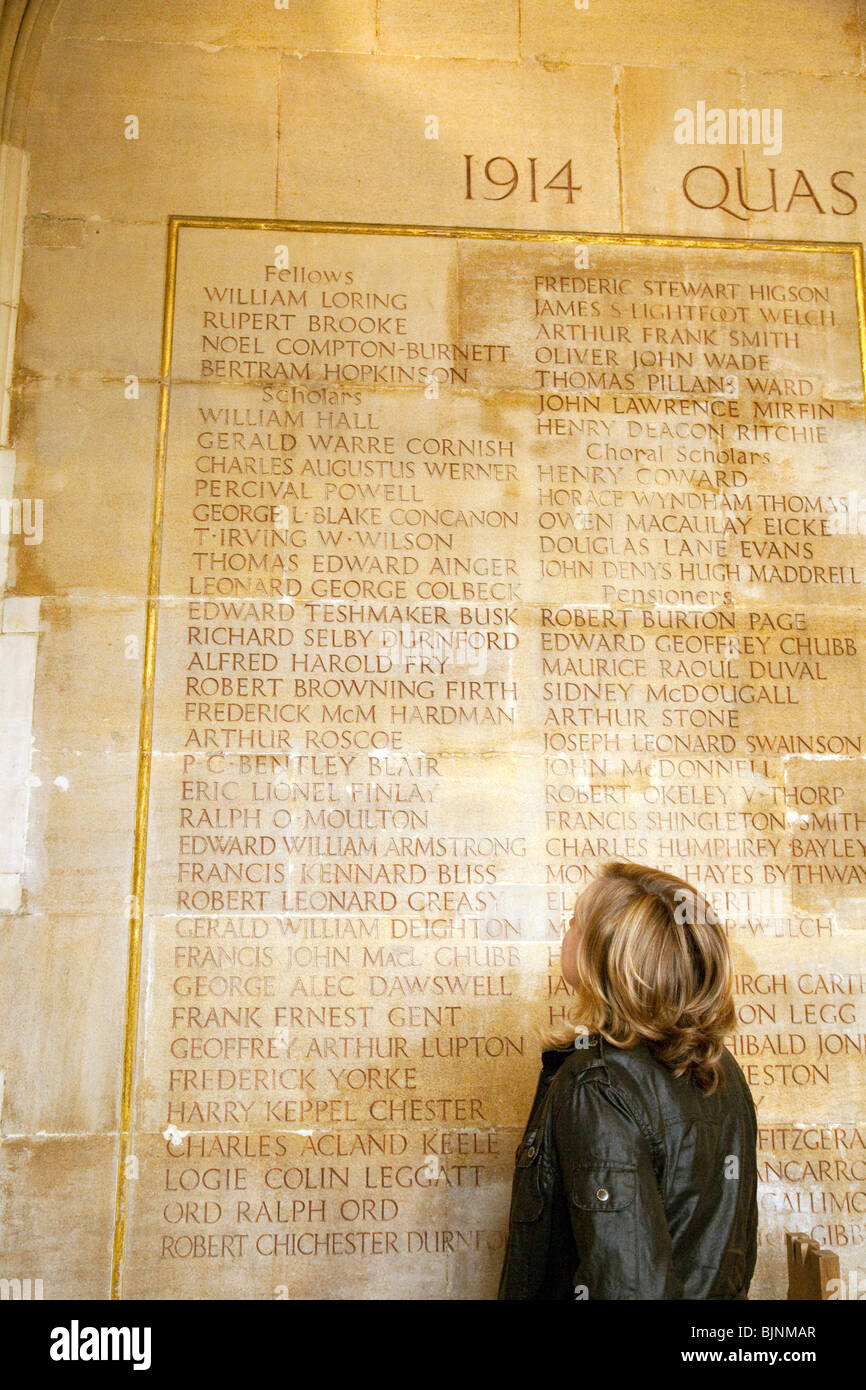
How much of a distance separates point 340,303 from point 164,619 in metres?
1.58

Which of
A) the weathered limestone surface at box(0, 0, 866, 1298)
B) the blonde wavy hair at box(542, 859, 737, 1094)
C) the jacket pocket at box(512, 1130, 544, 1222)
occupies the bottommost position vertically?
the jacket pocket at box(512, 1130, 544, 1222)

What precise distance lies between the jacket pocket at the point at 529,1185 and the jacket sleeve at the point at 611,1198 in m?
0.15

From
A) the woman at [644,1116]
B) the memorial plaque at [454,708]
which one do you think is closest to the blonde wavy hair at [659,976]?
the woman at [644,1116]

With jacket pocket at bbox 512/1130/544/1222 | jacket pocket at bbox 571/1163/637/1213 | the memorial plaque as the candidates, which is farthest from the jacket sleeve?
the memorial plaque

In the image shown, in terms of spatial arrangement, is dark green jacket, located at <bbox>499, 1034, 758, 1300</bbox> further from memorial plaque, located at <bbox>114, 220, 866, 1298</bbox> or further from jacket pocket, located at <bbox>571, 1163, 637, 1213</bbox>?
memorial plaque, located at <bbox>114, 220, 866, 1298</bbox>

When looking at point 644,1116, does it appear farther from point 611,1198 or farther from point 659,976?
point 659,976

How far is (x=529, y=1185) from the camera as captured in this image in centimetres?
300

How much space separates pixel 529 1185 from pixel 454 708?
7.58ft

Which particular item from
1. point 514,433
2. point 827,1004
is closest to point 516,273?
point 514,433

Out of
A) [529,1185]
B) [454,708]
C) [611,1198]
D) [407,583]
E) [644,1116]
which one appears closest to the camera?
[611,1198]

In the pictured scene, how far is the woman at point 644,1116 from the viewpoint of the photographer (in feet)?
8.97

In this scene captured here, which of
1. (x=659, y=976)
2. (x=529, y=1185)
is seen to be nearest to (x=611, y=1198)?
(x=529, y=1185)

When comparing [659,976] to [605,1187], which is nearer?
[605,1187]

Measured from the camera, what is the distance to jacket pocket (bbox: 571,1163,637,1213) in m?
2.68
